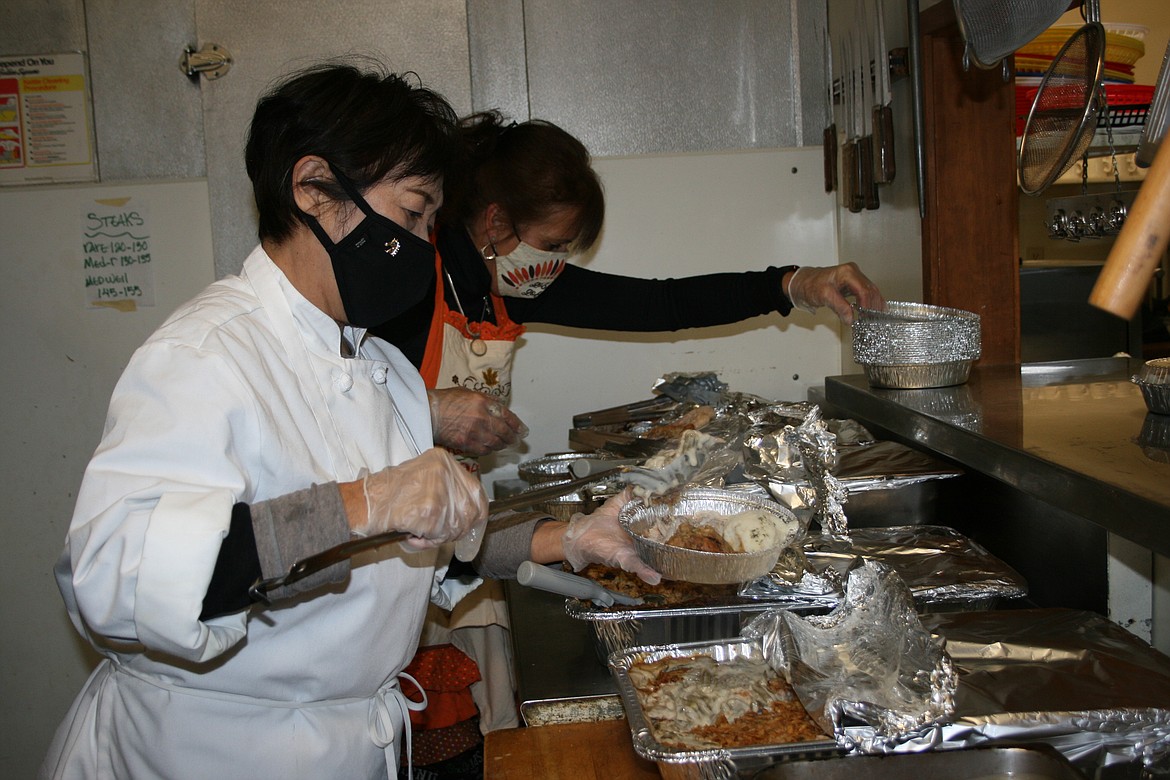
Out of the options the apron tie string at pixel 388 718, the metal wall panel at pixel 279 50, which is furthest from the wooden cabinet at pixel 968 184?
the apron tie string at pixel 388 718

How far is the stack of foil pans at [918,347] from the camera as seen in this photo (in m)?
2.06

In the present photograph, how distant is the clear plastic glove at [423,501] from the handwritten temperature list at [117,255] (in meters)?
2.39

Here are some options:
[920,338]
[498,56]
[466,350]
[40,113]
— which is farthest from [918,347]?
[40,113]

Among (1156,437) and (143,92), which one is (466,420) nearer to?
(1156,437)

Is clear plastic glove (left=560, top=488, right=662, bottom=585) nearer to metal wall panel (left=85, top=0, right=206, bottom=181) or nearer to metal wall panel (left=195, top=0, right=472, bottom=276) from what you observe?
metal wall panel (left=195, top=0, right=472, bottom=276)

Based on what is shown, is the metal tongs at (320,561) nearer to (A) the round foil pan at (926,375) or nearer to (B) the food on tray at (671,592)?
(B) the food on tray at (671,592)

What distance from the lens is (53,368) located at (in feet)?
10.3

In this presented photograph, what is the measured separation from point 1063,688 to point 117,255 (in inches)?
121

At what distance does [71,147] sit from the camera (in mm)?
3170

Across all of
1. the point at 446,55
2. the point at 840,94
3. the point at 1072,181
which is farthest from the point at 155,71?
the point at 1072,181

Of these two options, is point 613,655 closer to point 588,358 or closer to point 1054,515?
point 1054,515

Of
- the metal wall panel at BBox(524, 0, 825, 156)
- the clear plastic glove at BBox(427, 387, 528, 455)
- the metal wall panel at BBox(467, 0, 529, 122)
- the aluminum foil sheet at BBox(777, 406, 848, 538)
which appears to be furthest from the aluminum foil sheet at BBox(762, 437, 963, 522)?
the metal wall panel at BBox(467, 0, 529, 122)

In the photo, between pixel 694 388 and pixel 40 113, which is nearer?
pixel 694 388

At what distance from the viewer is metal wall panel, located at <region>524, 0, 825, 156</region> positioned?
324cm
